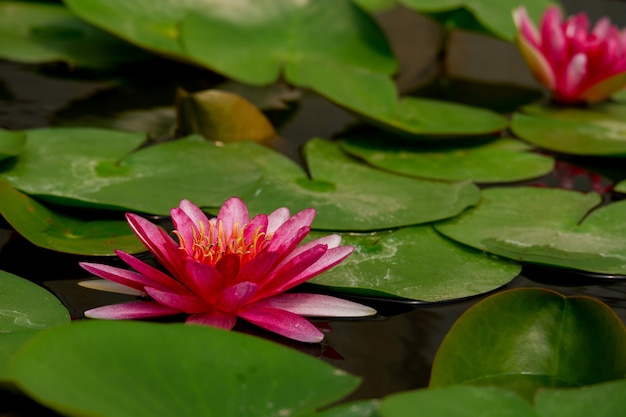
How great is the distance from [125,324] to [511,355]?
458mm

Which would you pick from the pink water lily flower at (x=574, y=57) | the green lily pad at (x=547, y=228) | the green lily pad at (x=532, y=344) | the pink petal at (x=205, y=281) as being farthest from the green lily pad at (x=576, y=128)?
the pink petal at (x=205, y=281)

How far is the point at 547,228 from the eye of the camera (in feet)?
4.44

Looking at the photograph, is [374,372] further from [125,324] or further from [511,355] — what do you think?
[125,324]

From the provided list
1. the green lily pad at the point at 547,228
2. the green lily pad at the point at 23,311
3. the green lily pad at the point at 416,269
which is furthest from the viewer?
the green lily pad at the point at 547,228

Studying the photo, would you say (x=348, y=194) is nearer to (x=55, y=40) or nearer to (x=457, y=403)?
(x=457, y=403)

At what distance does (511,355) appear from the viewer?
98 centimetres

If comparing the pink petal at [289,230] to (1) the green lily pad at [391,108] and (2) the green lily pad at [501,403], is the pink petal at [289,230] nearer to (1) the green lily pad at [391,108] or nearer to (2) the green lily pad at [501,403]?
(2) the green lily pad at [501,403]

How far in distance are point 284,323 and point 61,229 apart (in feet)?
1.49

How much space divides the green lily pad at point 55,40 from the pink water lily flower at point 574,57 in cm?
106

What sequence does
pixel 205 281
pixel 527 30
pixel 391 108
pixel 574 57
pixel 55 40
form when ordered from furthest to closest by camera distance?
pixel 55 40 < pixel 527 30 < pixel 574 57 < pixel 391 108 < pixel 205 281

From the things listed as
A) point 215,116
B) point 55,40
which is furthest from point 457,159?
point 55,40

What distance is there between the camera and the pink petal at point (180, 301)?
98cm

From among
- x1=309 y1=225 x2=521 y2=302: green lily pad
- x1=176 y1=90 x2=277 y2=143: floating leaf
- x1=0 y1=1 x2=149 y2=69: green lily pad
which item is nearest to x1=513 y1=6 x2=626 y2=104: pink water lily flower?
x1=176 y1=90 x2=277 y2=143: floating leaf

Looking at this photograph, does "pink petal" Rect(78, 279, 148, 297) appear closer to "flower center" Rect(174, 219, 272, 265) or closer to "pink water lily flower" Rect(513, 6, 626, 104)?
"flower center" Rect(174, 219, 272, 265)
